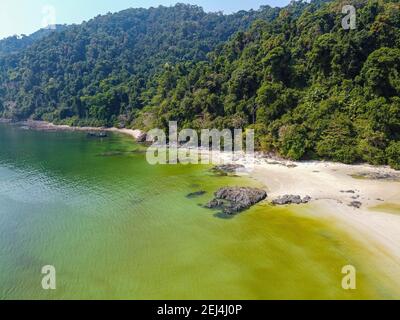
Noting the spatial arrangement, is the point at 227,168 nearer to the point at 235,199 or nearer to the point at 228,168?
the point at 228,168

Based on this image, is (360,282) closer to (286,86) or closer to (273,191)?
(273,191)

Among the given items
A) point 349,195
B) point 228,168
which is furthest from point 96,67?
point 349,195

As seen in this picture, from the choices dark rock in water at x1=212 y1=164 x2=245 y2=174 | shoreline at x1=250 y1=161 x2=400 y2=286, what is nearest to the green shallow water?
shoreline at x1=250 y1=161 x2=400 y2=286

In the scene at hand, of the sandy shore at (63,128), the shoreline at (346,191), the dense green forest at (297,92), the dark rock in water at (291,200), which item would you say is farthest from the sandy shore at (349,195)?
the sandy shore at (63,128)

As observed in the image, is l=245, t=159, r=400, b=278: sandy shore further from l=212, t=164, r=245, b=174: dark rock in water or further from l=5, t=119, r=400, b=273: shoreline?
l=212, t=164, r=245, b=174: dark rock in water

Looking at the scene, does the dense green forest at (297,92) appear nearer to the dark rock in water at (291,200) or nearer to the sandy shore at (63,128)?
the sandy shore at (63,128)
